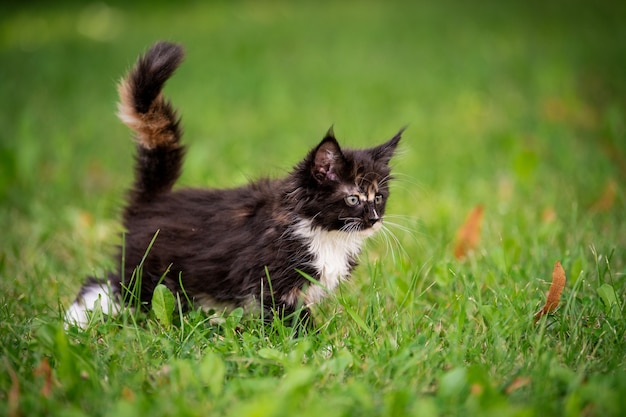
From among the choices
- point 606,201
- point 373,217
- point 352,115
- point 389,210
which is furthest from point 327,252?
point 352,115

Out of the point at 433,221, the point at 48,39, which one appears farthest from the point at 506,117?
the point at 48,39

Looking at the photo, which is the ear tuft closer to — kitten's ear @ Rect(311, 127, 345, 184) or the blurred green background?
kitten's ear @ Rect(311, 127, 345, 184)

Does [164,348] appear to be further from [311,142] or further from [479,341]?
[311,142]

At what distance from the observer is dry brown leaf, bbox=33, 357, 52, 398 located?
8.01 ft

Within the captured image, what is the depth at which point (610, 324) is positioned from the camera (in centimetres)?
294

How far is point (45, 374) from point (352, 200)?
4.82ft

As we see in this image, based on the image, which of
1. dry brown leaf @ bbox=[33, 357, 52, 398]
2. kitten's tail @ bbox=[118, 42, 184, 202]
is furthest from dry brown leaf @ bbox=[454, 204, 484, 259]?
dry brown leaf @ bbox=[33, 357, 52, 398]

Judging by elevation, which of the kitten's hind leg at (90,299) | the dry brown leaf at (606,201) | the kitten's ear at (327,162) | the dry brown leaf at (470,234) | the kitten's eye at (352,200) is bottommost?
the kitten's hind leg at (90,299)

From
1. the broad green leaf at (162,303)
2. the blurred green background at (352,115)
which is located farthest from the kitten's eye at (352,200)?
the blurred green background at (352,115)

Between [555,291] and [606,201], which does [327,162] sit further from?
[606,201]

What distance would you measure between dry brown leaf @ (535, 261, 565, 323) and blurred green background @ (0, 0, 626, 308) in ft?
2.10

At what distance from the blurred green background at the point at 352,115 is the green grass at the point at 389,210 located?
3cm

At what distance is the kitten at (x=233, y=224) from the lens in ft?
10.2

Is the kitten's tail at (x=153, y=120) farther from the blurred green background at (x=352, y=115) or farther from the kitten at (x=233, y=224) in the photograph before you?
the blurred green background at (x=352, y=115)
